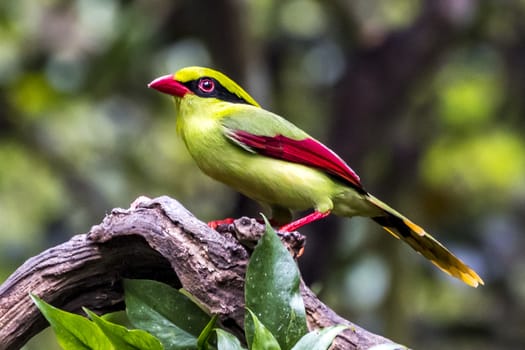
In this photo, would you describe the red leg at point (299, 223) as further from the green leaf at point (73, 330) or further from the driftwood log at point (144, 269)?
the green leaf at point (73, 330)

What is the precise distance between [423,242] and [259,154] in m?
0.57

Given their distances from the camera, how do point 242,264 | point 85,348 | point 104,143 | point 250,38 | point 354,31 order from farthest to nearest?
point 104,143 → point 354,31 → point 250,38 → point 242,264 → point 85,348

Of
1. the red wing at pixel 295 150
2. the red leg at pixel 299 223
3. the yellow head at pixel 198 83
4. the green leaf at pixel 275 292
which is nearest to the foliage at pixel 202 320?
the green leaf at pixel 275 292

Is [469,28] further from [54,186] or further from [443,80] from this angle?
[54,186]

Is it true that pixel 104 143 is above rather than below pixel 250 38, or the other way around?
below

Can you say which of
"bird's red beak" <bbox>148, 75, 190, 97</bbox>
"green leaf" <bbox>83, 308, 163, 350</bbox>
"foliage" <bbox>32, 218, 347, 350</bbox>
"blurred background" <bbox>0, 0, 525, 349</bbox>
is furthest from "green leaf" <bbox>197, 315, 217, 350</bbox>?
"blurred background" <bbox>0, 0, 525, 349</bbox>

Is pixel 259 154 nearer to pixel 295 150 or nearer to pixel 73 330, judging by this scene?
pixel 295 150

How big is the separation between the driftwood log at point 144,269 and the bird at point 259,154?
44 centimetres

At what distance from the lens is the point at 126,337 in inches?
78.0

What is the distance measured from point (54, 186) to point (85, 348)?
208 inches

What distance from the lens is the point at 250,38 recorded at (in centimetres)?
524

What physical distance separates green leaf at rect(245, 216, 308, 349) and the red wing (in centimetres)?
71

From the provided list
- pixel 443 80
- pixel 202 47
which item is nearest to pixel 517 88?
pixel 443 80

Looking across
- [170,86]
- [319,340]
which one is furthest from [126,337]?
[170,86]
